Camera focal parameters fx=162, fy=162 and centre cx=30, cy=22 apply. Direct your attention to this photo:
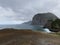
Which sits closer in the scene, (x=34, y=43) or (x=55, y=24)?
(x=34, y=43)

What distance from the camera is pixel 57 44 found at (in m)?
15.5

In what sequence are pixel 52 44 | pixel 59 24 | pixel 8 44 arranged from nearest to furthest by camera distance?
pixel 8 44 < pixel 52 44 < pixel 59 24

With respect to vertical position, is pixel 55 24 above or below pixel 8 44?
above

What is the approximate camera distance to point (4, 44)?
45.7 ft

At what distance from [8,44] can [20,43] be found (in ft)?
3.37

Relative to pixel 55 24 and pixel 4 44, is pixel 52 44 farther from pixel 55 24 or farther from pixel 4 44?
pixel 55 24

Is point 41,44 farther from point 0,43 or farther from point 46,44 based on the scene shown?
point 0,43

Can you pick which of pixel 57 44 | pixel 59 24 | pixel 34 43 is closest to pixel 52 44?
pixel 57 44

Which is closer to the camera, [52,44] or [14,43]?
[14,43]

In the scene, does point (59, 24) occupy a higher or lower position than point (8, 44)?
higher

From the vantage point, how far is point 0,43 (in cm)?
1454

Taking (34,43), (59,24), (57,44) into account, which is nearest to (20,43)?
(34,43)

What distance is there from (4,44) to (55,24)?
343 ft

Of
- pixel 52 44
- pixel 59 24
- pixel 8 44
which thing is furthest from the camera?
pixel 59 24
